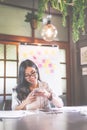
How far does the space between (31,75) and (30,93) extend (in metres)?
0.48

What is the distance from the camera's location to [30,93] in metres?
3.04

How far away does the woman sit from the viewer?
10.1 feet

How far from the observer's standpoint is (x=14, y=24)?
457 centimetres

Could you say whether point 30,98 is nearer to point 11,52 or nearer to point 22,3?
point 11,52

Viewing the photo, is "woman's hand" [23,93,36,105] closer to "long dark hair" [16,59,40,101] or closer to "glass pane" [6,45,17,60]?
"long dark hair" [16,59,40,101]

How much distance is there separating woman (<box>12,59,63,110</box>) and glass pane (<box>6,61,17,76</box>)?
78 centimetres

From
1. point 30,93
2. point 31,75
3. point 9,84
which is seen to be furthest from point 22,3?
point 30,93

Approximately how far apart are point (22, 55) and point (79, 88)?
1541mm

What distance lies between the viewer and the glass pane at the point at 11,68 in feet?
14.8

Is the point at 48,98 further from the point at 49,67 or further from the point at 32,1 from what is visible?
the point at 32,1

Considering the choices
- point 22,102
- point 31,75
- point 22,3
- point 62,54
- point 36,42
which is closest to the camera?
point 22,102

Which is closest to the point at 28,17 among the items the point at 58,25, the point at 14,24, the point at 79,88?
the point at 14,24

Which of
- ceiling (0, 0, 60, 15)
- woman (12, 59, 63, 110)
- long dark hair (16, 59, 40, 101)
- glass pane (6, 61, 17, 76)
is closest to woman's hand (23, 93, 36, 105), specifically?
woman (12, 59, 63, 110)

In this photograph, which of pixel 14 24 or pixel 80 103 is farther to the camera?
pixel 80 103
